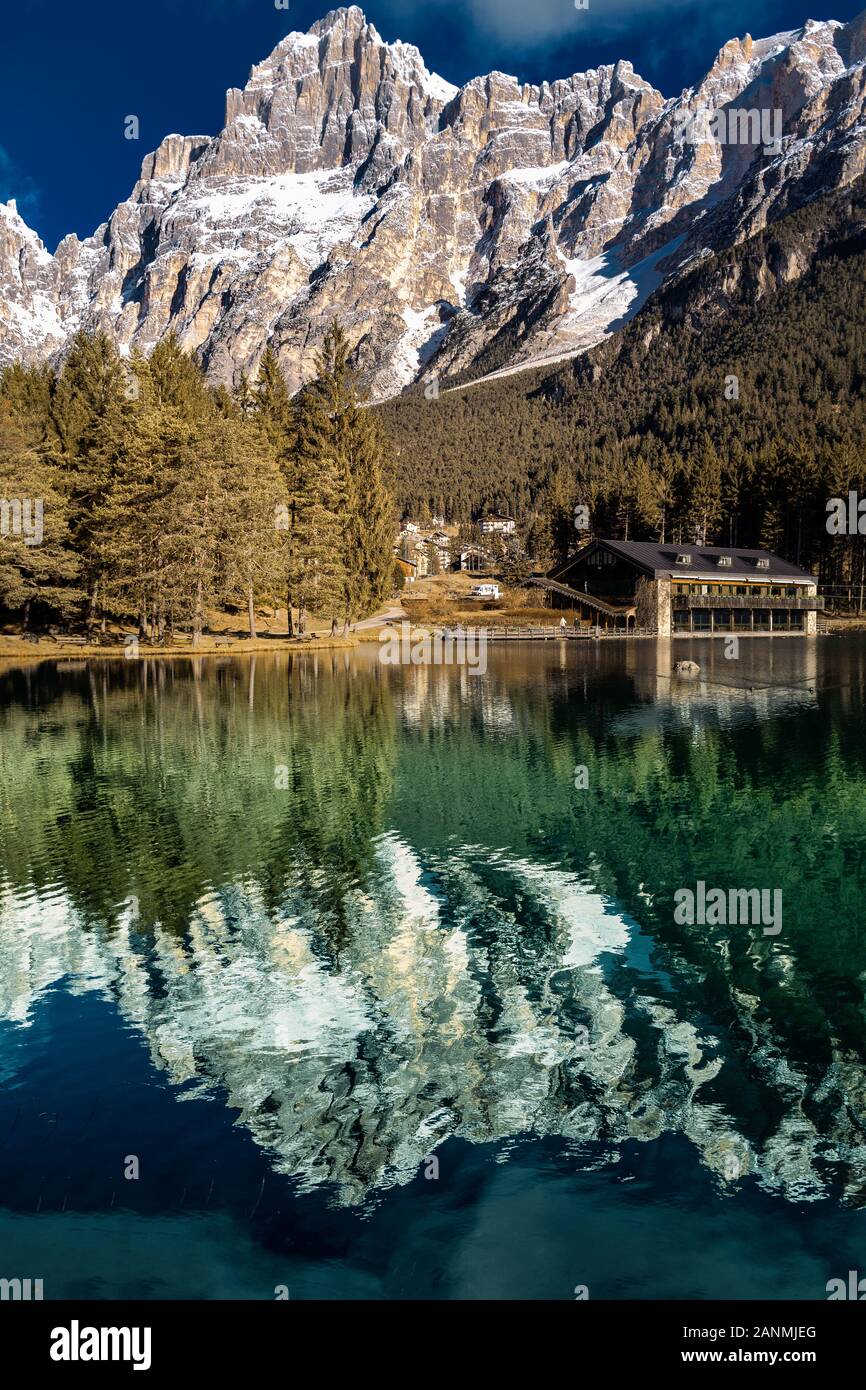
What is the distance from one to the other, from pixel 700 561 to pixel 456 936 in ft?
301

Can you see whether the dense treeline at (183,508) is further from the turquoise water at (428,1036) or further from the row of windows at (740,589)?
the turquoise water at (428,1036)

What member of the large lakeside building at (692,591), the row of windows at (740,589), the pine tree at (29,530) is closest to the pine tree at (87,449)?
the pine tree at (29,530)

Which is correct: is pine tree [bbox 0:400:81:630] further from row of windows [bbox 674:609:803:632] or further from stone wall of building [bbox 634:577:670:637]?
row of windows [bbox 674:609:803:632]

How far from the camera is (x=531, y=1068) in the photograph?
891 centimetres

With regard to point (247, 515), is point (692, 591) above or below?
below

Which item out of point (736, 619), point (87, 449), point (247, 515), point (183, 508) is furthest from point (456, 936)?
point (736, 619)

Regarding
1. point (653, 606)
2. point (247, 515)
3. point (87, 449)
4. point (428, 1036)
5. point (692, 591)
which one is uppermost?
point (87, 449)

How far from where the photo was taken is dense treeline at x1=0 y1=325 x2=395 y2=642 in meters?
58.6

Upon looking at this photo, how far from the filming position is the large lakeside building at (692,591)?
94.7 meters

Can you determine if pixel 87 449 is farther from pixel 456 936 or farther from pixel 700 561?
pixel 456 936

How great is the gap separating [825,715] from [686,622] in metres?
65.4

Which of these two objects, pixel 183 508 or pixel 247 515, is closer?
pixel 183 508

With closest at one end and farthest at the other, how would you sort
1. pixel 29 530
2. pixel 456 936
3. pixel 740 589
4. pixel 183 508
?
1. pixel 456 936
2. pixel 183 508
3. pixel 29 530
4. pixel 740 589

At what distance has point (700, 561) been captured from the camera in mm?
97938
